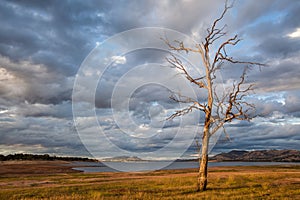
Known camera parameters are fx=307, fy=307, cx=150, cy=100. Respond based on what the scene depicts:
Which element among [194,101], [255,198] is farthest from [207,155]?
[255,198]

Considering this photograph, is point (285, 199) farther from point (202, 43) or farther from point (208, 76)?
point (202, 43)

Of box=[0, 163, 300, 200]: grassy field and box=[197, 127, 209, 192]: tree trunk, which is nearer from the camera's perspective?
box=[0, 163, 300, 200]: grassy field

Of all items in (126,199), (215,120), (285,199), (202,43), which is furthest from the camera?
(202,43)

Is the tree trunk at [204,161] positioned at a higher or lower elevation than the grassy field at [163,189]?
higher

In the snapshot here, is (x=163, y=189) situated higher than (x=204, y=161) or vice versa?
(x=204, y=161)

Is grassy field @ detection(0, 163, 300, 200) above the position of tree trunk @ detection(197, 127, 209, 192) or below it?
below

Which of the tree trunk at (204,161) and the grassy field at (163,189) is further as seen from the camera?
the tree trunk at (204,161)

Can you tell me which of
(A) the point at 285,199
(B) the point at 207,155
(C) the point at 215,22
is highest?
(C) the point at 215,22

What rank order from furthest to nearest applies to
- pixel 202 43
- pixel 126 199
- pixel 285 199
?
1. pixel 202 43
2. pixel 126 199
3. pixel 285 199

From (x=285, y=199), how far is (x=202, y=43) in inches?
516

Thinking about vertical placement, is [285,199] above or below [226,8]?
below

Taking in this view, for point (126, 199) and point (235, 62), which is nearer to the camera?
point (126, 199)

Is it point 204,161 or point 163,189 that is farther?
point 163,189

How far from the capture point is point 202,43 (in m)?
24.9
